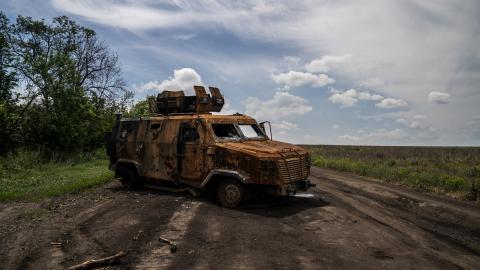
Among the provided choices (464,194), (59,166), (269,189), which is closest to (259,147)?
(269,189)

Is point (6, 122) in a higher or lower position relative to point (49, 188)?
higher

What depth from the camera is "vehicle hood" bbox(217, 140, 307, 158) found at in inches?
392

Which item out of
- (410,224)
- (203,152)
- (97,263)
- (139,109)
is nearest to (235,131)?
(203,152)

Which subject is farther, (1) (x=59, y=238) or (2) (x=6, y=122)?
(2) (x=6, y=122)

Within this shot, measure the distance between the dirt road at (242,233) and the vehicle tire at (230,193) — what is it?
24 cm

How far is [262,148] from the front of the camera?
10352mm

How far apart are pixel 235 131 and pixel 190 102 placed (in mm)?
1895

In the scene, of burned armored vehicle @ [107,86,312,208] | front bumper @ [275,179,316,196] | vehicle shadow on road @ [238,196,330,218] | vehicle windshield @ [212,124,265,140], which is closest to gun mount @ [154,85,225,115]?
burned armored vehicle @ [107,86,312,208]

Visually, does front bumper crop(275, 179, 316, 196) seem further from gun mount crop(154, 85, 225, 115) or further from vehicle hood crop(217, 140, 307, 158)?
gun mount crop(154, 85, 225, 115)

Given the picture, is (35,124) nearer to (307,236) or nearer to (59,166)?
(59,166)

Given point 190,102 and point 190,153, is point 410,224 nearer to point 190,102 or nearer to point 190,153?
point 190,153

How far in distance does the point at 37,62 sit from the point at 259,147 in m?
20.0

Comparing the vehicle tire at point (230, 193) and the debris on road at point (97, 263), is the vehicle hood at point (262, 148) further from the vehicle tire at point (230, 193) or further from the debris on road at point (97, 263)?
the debris on road at point (97, 263)

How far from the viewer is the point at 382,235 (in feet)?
28.0
